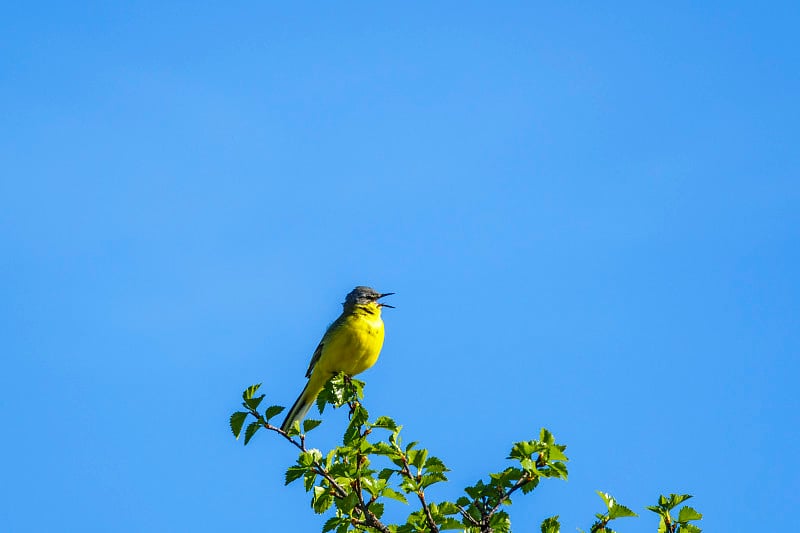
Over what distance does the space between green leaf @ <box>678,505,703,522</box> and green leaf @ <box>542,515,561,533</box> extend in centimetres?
96

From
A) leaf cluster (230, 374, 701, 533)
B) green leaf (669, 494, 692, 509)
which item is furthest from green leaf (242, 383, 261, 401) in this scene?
green leaf (669, 494, 692, 509)

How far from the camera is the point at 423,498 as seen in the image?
21.9 ft

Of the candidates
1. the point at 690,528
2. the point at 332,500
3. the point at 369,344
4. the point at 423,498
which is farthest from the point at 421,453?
the point at 369,344

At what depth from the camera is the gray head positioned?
35.8ft

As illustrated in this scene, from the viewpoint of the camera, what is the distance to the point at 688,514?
263 inches

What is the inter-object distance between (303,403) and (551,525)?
4.15 meters

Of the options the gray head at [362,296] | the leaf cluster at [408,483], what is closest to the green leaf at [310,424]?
the leaf cluster at [408,483]

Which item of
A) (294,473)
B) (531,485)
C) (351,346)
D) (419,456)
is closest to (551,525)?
(531,485)

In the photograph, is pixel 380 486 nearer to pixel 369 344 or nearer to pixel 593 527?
pixel 593 527

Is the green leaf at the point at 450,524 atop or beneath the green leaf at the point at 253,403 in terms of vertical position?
beneath

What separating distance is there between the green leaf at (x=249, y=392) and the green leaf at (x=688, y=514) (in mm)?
3541

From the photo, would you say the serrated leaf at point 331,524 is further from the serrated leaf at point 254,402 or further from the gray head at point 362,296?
the gray head at point 362,296

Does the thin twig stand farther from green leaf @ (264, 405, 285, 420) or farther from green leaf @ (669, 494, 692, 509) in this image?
green leaf @ (669, 494, 692, 509)

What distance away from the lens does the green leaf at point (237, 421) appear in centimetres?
707
